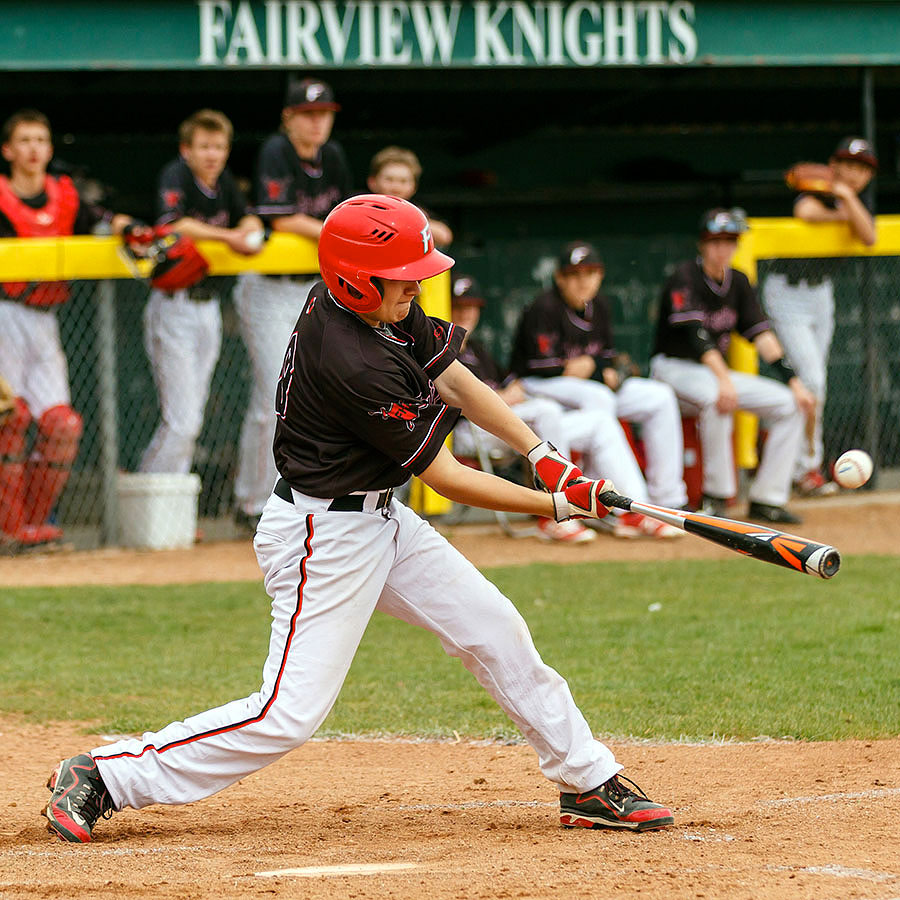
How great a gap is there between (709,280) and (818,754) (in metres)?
5.01

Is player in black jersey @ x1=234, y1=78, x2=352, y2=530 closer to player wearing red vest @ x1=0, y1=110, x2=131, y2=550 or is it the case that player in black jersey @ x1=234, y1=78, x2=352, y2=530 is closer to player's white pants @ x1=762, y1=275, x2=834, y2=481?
player wearing red vest @ x1=0, y1=110, x2=131, y2=550

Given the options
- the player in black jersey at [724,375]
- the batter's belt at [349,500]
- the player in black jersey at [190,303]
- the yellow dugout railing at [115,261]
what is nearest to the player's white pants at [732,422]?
the player in black jersey at [724,375]

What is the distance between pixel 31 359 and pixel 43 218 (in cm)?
78

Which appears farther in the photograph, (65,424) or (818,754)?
(65,424)

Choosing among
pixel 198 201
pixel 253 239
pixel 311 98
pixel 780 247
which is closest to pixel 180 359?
pixel 253 239

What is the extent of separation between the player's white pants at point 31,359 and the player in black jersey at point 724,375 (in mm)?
3693

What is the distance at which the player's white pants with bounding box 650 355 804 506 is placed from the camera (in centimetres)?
889

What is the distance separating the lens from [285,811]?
4043 mm

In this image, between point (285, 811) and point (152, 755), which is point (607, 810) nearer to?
point (285, 811)

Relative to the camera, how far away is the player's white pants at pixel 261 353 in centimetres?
829

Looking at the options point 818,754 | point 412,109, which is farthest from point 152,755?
point 412,109

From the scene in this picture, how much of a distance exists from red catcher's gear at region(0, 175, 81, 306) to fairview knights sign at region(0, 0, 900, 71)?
4.00 feet

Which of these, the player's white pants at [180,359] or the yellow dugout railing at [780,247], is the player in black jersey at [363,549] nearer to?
the player's white pants at [180,359]

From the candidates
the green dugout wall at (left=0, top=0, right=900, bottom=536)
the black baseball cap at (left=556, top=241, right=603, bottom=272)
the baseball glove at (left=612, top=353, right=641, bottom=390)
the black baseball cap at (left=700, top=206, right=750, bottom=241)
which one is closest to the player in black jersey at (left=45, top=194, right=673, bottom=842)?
the black baseball cap at (left=556, top=241, right=603, bottom=272)
